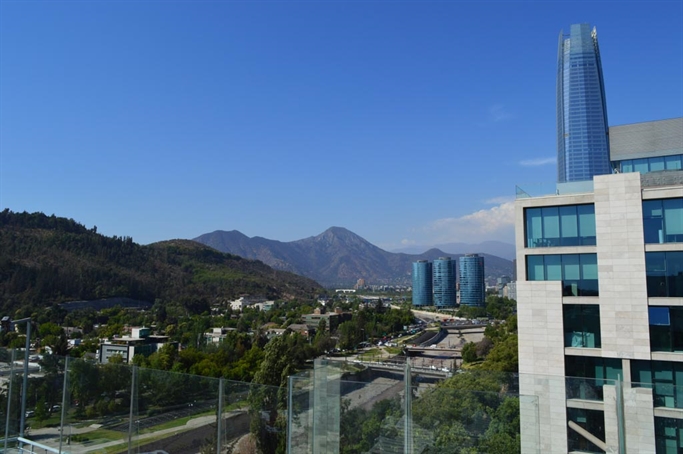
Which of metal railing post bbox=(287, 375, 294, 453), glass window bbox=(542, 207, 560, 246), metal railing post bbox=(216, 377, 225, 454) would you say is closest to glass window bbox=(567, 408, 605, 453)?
metal railing post bbox=(287, 375, 294, 453)

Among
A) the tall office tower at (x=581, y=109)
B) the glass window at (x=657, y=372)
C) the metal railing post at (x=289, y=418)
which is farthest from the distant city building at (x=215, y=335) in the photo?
the tall office tower at (x=581, y=109)

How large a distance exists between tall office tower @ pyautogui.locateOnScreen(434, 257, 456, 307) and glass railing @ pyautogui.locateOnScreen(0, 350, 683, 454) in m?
121

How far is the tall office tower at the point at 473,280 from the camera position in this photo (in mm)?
119812

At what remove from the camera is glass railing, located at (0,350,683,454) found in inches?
172

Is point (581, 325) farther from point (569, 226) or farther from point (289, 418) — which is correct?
point (289, 418)

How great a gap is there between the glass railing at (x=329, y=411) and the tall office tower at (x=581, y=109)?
86.4 meters

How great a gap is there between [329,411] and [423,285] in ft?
418

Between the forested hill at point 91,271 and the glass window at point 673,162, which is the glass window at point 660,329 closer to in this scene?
the glass window at point 673,162

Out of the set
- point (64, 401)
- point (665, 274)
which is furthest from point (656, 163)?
point (64, 401)

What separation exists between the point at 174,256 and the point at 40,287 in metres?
45.9

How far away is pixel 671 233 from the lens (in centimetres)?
939

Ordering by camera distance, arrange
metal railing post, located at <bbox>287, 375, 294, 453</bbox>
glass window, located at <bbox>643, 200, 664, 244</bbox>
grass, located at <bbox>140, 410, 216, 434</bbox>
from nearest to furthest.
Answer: metal railing post, located at <bbox>287, 375, 294, 453</bbox> → grass, located at <bbox>140, 410, 216, 434</bbox> → glass window, located at <bbox>643, 200, 664, 244</bbox>

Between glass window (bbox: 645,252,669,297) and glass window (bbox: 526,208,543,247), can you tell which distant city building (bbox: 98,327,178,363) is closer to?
glass window (bbox: 526,208,543,247)

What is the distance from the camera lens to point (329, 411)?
5207 mm
